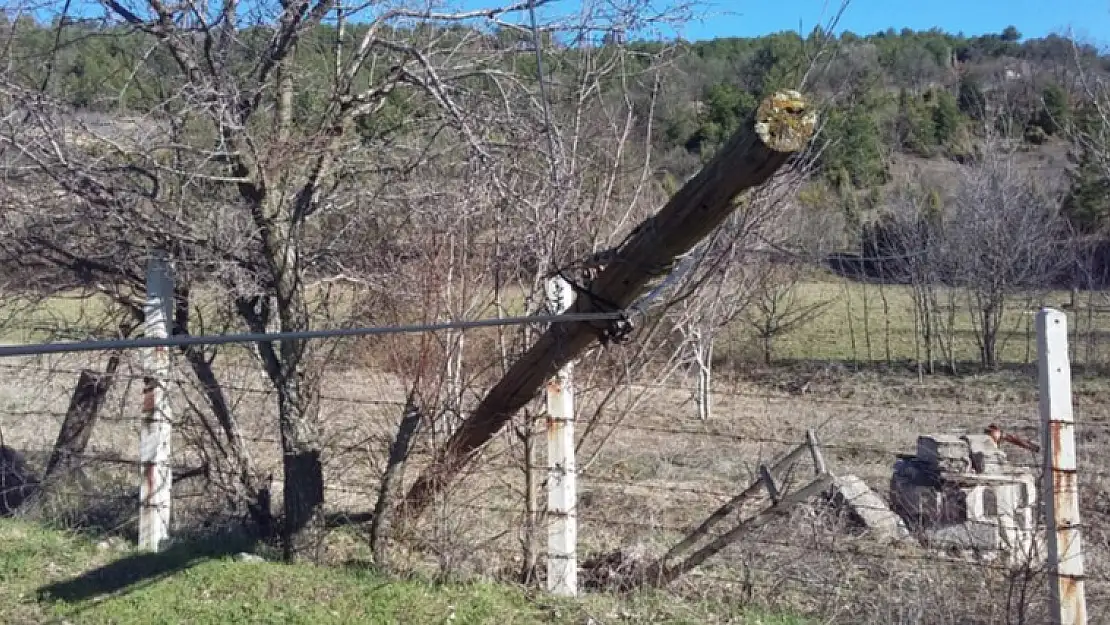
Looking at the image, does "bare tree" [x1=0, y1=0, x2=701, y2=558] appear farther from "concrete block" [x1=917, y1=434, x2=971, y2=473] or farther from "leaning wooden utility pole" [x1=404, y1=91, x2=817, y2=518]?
"concrete block" [x1=917, y1=434, x2=971, y2=473]

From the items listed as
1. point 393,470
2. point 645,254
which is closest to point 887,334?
point 393,470

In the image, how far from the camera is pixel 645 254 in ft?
11.3

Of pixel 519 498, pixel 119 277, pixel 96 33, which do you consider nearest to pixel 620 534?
pixel 519 498

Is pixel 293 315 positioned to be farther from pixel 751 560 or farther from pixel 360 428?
pixel 751 560

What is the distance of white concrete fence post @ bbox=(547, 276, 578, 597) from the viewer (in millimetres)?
4727

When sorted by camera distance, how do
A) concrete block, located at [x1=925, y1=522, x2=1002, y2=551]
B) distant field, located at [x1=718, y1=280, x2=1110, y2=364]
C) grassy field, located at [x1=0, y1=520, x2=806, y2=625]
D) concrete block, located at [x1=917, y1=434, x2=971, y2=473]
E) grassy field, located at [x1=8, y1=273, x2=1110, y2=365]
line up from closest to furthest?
grassy field, located at [x1=0, y1=520, x2=806, y2=625], concrete block, located at [x1=925, y1=522, x2=1002, y2=551], concrete block, located at [x1=917, y1=434, x2=971, y2=473], grassy field, located at [x1=8, y1=273, x2=1110, y2=365], distant field, located at [x1=718, y1=280, x2=1110, y2=364]

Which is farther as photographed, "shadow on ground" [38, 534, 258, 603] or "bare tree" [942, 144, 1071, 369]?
"bare tree" [942, 144, 1071, 369]

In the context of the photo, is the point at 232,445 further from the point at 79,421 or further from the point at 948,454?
the point at 948,454

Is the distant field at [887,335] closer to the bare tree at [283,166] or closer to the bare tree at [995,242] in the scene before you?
the bare tree at [995,242]

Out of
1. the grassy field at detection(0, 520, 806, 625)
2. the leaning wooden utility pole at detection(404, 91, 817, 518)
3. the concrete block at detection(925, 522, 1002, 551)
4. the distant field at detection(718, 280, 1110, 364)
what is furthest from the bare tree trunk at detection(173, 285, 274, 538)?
the distant field at detection(718, 280, 1110, 364)

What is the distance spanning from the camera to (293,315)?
5.35 m

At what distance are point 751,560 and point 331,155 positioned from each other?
2880mm

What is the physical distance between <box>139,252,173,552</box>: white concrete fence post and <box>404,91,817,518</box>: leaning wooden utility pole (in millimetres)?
1330

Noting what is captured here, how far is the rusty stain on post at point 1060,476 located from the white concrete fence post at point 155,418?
408 centimetres
